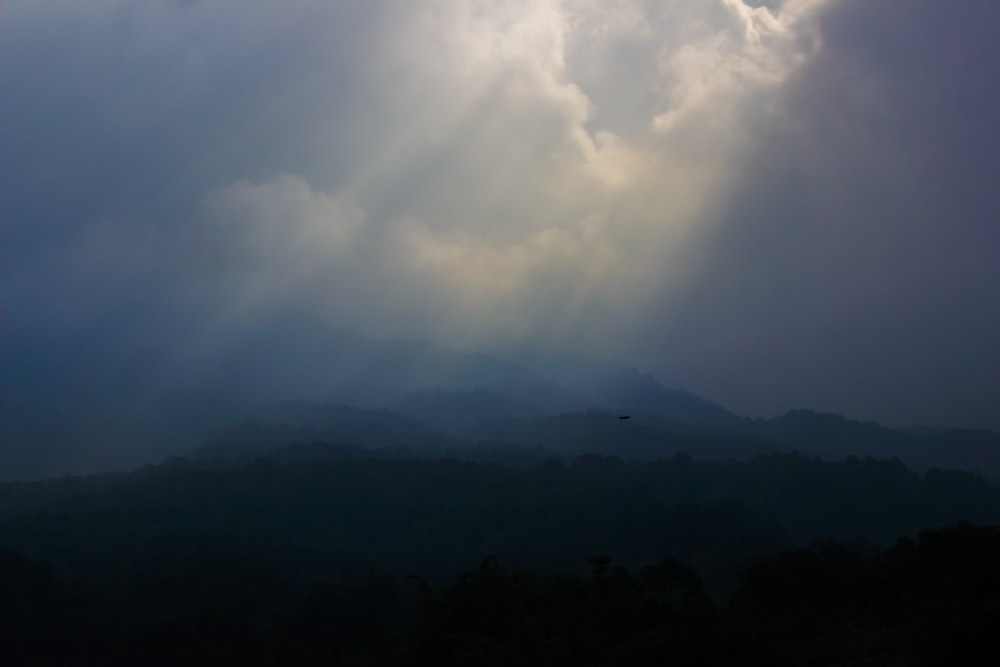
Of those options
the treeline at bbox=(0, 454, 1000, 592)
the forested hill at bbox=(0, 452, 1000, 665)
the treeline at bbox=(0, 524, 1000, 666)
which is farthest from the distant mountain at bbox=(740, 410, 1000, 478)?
the treeline at bbox=(0, 524, 1000, 666)

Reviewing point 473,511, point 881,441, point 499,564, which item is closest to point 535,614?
point 499,564

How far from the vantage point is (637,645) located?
16.9m

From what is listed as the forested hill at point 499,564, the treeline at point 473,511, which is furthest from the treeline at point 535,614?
the treeline at point 473,511

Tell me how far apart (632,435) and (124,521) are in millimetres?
91281

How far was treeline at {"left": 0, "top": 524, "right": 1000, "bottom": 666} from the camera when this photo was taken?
1638 centimetres

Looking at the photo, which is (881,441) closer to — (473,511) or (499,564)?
(473,511)

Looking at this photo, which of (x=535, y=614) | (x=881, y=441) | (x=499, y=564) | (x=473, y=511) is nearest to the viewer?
(x=535, y=614)

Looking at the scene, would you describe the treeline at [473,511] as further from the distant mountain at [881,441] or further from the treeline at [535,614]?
the distant mountain at [881,441]

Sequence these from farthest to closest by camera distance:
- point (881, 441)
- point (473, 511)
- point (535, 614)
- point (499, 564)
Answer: point (881, 441) → point (473, 511) → point (499, 564) → point (535, 614)

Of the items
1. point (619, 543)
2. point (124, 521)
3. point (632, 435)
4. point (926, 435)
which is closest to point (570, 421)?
point (632, 435)

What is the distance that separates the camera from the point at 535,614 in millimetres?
24391

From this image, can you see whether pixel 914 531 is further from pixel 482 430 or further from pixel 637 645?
pixel 482 430

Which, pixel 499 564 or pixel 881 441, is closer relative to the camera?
pixel 499 564

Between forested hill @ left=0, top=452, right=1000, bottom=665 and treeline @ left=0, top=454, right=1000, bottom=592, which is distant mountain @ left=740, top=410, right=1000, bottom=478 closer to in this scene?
treeline @ left=0, top=454, right=1000, bottom=592
